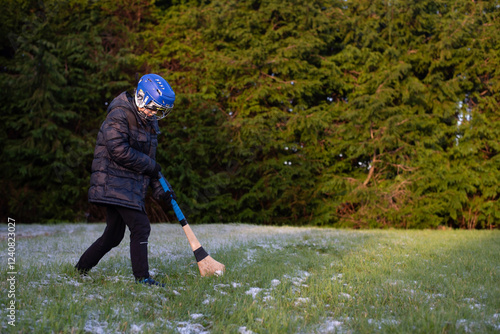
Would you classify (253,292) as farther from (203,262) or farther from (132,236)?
(132,236)

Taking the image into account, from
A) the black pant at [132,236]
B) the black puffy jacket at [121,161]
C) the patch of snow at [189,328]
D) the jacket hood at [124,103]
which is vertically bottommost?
the patch of snow at [189,328]

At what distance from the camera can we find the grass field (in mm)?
2795

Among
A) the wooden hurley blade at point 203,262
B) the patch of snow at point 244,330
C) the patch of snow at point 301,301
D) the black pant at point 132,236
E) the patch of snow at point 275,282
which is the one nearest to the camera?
the patch of snow at point 244,330

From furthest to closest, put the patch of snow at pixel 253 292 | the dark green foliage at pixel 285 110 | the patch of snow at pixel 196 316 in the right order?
1. the dark green foliage at pixel 285 110
2. the patch of snow at pixel 253 292
3. the patch of snow at pixel 196 316

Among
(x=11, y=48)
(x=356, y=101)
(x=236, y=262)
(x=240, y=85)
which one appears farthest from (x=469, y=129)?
(x=11, y=48)

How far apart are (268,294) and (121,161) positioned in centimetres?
172

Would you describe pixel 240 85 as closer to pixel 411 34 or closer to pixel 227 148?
pixel 227 148

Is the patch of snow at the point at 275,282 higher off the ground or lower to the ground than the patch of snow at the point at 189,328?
higher

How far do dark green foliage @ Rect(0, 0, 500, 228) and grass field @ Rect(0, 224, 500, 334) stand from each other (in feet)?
17.6

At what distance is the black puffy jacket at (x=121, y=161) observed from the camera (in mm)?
3615

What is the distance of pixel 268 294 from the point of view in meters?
3.61

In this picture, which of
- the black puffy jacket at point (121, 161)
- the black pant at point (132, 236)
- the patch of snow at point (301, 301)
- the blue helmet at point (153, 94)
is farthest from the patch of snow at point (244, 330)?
the blue helmet at point (153, 94)

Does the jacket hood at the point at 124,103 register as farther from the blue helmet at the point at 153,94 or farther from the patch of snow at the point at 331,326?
the patch of snow at the point at 331,326

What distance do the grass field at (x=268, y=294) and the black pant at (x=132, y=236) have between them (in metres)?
0.19
